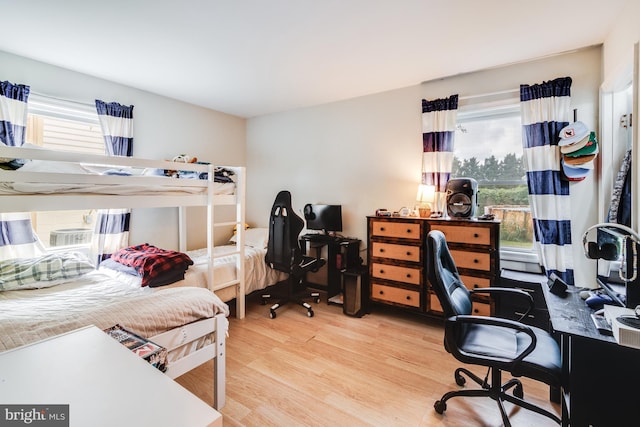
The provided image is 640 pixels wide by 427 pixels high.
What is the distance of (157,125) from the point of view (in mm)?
3527

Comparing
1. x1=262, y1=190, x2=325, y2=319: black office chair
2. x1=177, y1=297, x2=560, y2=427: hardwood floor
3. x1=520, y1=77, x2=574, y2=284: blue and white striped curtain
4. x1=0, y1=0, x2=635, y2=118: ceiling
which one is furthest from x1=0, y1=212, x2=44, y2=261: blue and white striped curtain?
x1=520, y1=77, x2=574, y2=284: blue and white striped curtain

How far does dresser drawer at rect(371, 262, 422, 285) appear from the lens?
2.86 meters

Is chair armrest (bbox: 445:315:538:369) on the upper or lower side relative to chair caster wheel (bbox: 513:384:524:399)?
upper

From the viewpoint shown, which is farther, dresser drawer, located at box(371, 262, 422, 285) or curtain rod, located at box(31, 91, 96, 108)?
dresser drawer, located at box(371, 262, 422, 285)

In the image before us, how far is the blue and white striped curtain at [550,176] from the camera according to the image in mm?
2539

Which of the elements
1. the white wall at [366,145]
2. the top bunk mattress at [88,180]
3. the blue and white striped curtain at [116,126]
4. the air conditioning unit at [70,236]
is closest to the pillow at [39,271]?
the air conditioning unit at [70,236]

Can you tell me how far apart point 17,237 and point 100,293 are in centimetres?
124

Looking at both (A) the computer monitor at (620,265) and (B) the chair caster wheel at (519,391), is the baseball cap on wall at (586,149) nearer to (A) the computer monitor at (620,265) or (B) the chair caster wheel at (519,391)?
(A) the computer monitor at (620,265)

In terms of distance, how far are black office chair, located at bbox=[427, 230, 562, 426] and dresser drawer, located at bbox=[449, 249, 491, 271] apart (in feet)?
2.26

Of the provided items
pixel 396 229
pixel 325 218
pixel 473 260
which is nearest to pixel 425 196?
pixel 396 229

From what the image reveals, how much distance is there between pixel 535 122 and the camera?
2.63 meters

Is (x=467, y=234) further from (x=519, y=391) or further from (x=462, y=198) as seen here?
(x=519, y=391)

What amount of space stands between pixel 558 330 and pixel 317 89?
3.10 meters

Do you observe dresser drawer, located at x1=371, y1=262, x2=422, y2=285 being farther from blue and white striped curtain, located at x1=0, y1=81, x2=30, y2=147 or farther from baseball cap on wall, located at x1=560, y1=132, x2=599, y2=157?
blue and white striped curtain, located at x1=0, y1=81, x2=30, y2=147
